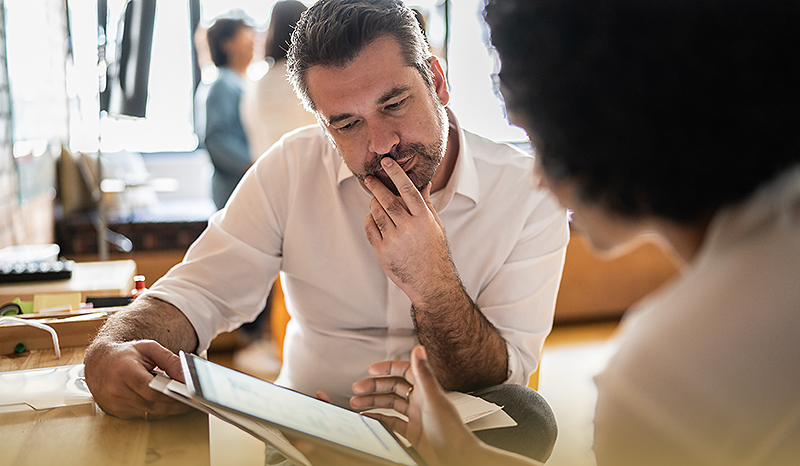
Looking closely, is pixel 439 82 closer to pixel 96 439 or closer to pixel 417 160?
pixel 417 160

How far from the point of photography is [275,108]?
227 centimetres

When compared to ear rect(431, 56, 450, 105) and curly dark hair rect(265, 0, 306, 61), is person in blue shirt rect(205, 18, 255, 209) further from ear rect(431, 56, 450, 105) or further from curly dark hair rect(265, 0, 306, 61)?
ear rect(431, 56, 450, 105)

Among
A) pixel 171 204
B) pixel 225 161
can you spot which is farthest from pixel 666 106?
pixel 171 204

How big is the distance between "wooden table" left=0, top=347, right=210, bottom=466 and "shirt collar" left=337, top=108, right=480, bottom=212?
1.94 ft

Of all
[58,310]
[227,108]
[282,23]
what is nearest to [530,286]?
[58,310]

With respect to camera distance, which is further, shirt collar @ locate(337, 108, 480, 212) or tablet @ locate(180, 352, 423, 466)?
shirt collar @ locate(337, 108, 480, 212)

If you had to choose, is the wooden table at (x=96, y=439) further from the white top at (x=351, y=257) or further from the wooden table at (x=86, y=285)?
the wooden table at (x=86, y=285)

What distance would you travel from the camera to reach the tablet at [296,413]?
66cm

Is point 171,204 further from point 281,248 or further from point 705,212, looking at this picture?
point 705,212

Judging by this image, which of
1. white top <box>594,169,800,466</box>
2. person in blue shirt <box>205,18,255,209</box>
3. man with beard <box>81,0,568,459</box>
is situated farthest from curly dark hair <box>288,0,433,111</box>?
person in blue shirt <box>205,18,255,209</box>

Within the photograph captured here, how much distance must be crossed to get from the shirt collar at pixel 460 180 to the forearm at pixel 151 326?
0.41 metres

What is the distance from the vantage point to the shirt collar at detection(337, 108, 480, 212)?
126cm

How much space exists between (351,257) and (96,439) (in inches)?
23.7

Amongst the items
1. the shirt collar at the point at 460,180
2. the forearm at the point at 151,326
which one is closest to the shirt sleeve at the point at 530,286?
the shirt collar at the point at 460,180
